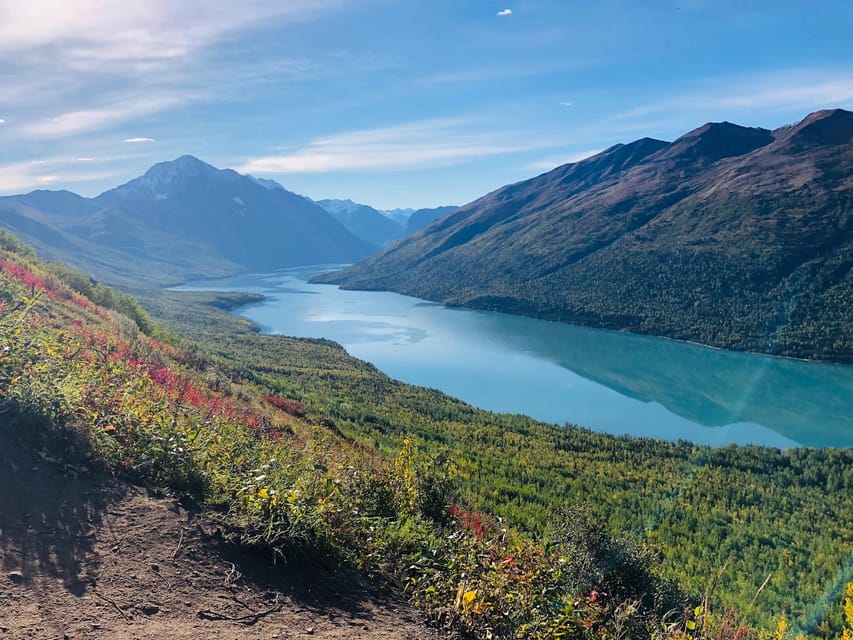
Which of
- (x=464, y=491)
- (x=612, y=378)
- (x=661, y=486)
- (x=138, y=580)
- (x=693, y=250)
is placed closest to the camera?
(x=138, y=580)

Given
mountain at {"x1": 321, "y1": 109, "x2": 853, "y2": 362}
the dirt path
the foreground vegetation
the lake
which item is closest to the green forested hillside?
the foreground vegetation

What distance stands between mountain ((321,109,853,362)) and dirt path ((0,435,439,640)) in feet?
242

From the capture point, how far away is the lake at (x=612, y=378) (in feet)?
144

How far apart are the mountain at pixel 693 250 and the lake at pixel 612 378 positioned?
650cm

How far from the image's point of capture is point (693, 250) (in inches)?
3671

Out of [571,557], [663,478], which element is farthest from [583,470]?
[571,557]

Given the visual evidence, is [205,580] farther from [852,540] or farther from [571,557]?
[852,540]

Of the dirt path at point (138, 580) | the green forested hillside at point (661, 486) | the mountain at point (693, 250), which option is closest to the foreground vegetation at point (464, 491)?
the green forested hillside at point (661, 486)

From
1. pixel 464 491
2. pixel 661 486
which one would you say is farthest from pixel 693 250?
pixel 464 491

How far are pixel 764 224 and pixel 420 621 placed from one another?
343ft

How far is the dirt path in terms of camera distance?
12.8 ft

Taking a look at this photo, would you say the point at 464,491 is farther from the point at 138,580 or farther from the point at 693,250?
the point at 693,250

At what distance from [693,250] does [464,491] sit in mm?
89755

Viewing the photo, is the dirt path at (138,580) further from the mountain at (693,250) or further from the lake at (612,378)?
the mountain at (693,250)
